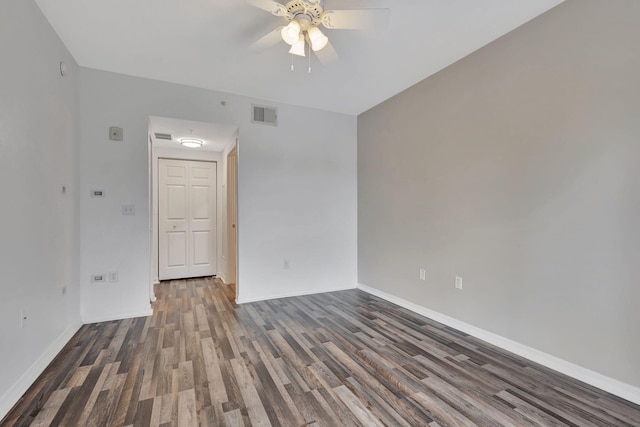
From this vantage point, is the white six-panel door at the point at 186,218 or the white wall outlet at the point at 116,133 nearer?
the white wall outlet at the point at 116,133

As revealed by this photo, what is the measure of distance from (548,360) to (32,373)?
376 cm

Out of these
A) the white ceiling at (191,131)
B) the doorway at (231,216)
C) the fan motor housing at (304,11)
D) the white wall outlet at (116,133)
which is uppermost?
the fan motor housing at (304,11)

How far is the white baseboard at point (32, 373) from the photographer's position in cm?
163

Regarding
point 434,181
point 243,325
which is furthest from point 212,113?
point 434,181

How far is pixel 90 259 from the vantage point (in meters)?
2.99

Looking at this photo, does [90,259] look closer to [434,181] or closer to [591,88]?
[434,181]

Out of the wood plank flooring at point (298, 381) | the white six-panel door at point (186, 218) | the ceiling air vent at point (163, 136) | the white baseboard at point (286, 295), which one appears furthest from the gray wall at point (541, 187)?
the white six-panel door at point (186, 218)

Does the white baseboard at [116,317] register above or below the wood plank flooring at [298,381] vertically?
above

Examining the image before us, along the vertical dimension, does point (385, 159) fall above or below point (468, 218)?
above

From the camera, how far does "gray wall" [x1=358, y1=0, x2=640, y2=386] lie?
1.82 m

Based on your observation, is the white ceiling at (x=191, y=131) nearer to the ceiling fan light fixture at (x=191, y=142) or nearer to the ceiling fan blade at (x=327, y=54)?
the ceiling fan light fixture at (x=191, y=142)

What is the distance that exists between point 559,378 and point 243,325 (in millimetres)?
2700

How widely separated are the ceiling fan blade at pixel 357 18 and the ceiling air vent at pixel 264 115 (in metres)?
1.95

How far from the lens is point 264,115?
3.80 m
